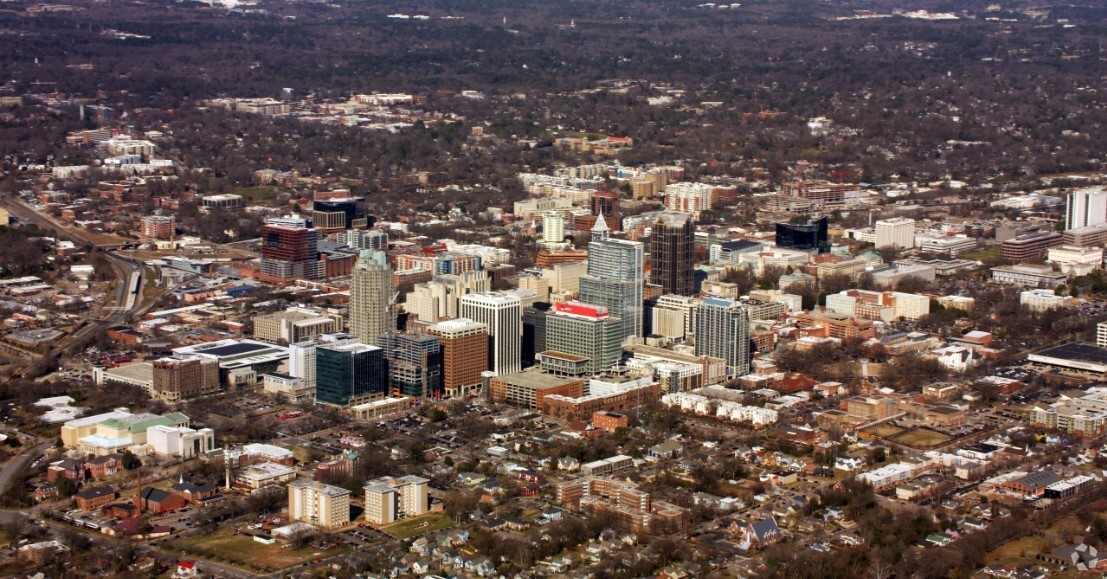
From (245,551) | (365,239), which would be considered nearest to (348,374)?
(245,551)

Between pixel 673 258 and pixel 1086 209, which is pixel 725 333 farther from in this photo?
pixel 1086 209

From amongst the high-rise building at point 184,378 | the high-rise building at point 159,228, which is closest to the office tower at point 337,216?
the high-rise building at point 159,228

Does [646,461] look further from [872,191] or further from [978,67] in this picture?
[978,67]

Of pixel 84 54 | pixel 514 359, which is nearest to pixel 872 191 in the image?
pixel 514 359

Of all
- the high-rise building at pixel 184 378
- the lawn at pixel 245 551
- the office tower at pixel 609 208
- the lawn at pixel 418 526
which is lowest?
the lawn at pixel 245 551

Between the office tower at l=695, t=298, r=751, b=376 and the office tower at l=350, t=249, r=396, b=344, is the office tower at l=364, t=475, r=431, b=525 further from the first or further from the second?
the office tower at l=695, t=298, r=751, b=376

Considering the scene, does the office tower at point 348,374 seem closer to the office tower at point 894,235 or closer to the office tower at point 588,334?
the office tower at point 588,334
